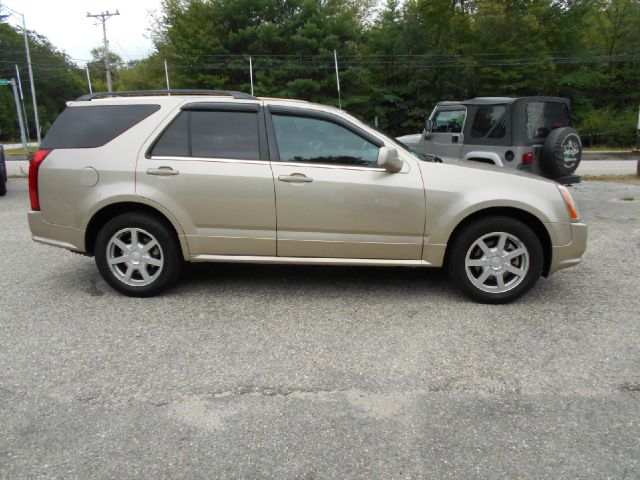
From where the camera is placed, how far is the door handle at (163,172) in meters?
4.28

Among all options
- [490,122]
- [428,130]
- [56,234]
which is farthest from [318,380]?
[428,130]

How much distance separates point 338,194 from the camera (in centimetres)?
420

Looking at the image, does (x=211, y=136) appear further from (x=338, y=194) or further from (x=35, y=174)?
(x=35, y=174)

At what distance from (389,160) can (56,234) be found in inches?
120

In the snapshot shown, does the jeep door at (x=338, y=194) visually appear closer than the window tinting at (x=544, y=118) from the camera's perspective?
Yes

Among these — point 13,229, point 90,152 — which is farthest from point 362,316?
point 13,229

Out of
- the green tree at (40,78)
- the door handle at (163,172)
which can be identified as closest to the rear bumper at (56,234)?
the door handle at (163,172)

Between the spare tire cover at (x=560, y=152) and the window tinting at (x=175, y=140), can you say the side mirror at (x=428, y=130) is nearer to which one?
the spare tire cover at (x=560, y=152)

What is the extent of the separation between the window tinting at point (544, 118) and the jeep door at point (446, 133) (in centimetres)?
108

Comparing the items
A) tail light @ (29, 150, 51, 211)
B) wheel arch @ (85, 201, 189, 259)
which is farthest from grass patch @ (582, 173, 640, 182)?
tail light @ (29, 150, 51, 211)

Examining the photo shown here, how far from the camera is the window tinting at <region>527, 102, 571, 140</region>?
757 centimetres

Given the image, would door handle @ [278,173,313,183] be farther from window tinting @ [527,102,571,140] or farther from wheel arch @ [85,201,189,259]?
window tinting @ [527,102,571,140]

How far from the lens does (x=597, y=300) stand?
4.43 metres

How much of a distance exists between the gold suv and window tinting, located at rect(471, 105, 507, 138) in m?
3.65
